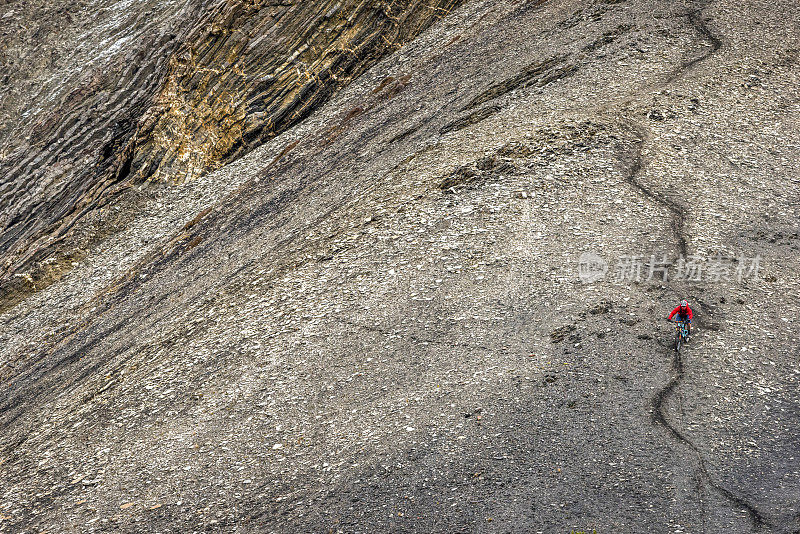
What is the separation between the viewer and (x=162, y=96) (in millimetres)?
26719

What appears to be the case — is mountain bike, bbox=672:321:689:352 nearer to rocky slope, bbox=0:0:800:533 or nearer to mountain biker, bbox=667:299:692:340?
mountain biker, bbox=667:299:692:340

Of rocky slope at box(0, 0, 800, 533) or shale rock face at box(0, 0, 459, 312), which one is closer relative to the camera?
rocky slope at box(0, 0, 800, 533)

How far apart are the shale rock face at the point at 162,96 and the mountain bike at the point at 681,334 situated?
20655mm

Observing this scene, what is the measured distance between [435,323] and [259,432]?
4.83 m

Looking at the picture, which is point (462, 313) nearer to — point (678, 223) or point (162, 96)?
point (678, 223)

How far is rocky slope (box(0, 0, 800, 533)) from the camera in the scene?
9883mm

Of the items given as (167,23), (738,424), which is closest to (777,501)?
(738,424)

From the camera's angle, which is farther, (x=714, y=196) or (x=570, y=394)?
(x=714, y=196)

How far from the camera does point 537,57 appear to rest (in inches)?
915

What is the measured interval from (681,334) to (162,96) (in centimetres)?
2491

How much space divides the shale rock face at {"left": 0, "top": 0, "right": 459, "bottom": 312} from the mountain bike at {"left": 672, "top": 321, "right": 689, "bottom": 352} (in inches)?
813

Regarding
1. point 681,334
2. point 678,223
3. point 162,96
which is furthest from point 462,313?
point 162,96

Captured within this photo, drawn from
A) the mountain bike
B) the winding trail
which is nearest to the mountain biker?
the mountain bike

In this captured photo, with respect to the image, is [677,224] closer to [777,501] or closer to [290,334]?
[777,501]
